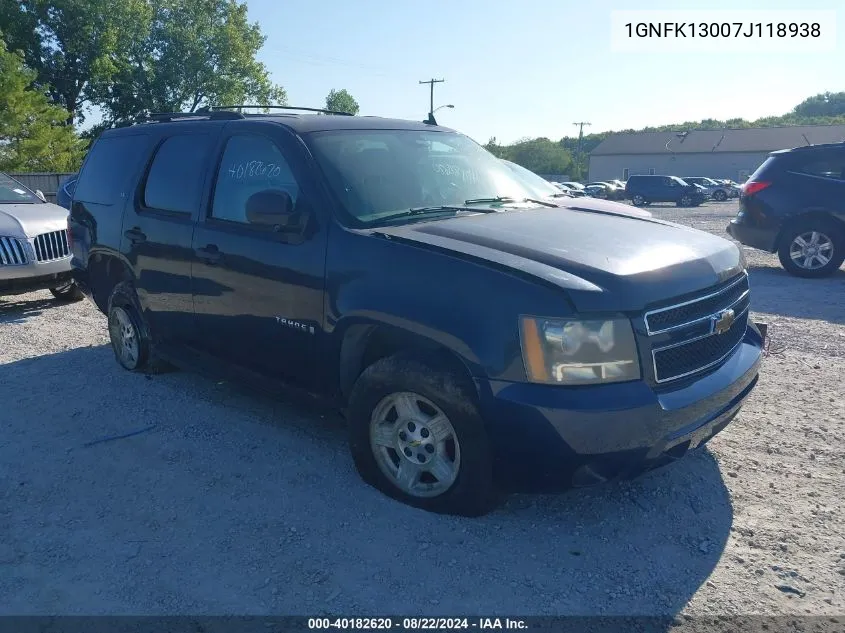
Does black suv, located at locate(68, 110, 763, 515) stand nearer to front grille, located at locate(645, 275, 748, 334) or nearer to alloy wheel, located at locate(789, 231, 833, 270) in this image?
front grille, located at locate(645, 275, 748, 334)

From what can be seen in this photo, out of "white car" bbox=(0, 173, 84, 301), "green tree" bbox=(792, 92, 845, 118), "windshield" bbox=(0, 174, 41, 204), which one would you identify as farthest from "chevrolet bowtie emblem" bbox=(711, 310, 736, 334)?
"green tree" bbox=(792, 92, 845, 118)

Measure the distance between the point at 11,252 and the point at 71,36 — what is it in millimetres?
36009

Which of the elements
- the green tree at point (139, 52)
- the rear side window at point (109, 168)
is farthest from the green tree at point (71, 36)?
the rear side window at point (109, 168)

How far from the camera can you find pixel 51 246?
26.7 feet

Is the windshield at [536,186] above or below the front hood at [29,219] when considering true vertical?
above

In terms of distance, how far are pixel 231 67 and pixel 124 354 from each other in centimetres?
4262

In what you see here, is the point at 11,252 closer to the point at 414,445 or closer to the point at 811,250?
the point at 414,445

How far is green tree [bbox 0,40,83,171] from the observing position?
2311 cm

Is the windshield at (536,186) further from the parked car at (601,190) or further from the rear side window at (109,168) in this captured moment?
the parked car at (601,190)

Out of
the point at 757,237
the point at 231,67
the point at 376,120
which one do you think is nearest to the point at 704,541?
the point at 376,120

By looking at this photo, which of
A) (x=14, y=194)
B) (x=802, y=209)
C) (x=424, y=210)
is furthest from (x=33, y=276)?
(x=802, y=209)

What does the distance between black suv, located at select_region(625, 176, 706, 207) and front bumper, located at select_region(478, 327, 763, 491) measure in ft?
124

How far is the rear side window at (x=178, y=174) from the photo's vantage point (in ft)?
15.3

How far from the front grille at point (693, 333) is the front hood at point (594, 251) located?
7 centimetres
